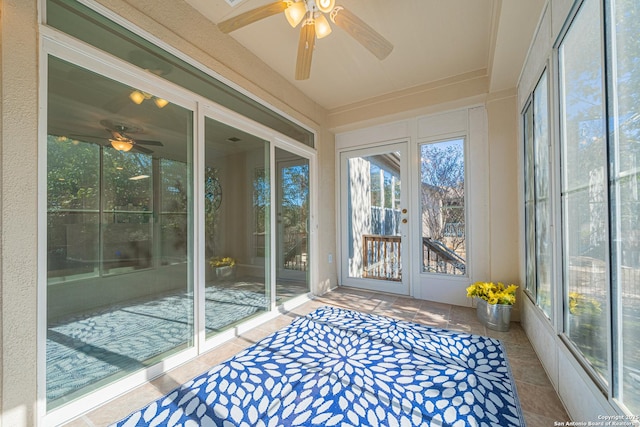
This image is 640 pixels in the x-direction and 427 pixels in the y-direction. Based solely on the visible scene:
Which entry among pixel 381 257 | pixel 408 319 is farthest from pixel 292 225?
pixel 408 319

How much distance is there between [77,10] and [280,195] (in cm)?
214

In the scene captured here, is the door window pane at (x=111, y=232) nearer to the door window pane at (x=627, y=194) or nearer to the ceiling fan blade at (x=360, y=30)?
the ceiling fan blade at (x=360, y=30)

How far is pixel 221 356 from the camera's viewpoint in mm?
2104

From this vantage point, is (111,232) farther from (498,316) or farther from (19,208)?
(498,316)

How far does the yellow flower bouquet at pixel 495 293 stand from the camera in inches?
102

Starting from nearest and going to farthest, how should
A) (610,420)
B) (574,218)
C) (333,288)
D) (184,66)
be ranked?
(610,420), (574,218), (184,66), (333,288)

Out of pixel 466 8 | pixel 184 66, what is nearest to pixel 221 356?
pixel 184 66

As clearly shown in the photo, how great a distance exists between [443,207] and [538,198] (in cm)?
129

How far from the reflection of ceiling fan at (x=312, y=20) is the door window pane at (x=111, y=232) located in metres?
0.86

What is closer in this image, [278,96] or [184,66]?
[184,66]

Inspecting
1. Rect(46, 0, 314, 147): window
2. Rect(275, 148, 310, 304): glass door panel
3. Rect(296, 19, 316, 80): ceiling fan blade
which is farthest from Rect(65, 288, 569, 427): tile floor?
Rect(296, 19, 316, 80): ceiling fan blade

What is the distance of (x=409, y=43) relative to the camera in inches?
101

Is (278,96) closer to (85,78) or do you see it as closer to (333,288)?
(85,78)

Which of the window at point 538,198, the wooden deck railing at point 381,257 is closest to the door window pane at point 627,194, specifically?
the window at point 538,198
